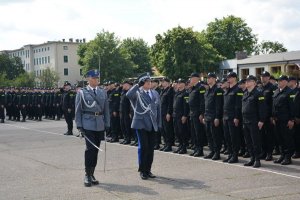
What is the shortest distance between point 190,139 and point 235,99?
10.2 feet

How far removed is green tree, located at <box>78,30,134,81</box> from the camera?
79.7m

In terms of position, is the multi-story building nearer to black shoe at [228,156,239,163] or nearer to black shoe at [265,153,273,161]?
black shoe at [265,153,273,161]

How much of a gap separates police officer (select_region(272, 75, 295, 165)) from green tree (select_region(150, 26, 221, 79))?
167 ft

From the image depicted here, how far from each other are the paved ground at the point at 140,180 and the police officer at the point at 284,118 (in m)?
0.32

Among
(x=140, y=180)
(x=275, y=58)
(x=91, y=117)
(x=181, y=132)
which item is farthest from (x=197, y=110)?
(x=275, y=58)

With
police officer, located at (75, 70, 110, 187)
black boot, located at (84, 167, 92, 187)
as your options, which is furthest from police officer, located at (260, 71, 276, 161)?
black boot, located at (84, 167, 92, 187)

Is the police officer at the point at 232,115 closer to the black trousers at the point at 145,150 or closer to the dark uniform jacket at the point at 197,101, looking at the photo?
the dark uniform jacket at the point at 197,101

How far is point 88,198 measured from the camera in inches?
282

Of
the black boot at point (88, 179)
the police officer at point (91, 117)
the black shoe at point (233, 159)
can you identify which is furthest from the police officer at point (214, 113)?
the black boot at point (88, 179)

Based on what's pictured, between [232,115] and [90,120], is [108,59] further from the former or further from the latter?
[90,120]

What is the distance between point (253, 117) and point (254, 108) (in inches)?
7.7

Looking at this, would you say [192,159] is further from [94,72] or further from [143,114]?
[94,72]

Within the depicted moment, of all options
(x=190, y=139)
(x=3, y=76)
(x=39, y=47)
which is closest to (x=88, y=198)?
(x=190, y=139)

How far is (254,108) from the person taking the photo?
986cm
